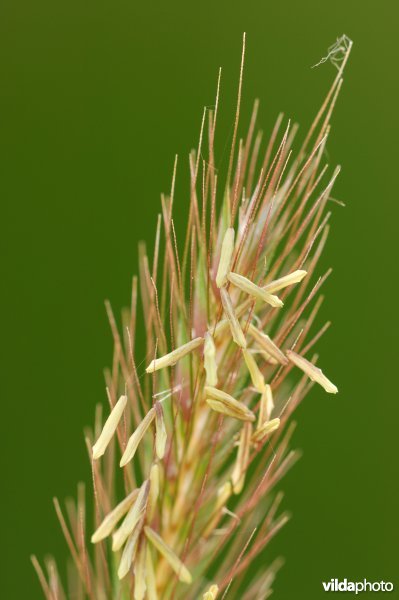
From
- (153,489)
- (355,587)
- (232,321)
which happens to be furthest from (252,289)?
(355,587)

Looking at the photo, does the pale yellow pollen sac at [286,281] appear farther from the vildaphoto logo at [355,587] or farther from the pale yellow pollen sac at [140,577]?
the vildaphoto logo at [355,587]

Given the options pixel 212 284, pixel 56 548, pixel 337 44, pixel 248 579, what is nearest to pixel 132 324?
pixel 212 284

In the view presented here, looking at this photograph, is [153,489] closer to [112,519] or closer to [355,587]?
[112,519]

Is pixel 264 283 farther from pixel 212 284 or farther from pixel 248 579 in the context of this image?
pixel 248 579

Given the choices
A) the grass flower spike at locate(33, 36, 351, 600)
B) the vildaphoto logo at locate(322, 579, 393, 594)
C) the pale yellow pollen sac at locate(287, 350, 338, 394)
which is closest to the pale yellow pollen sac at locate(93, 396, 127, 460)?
the grass flower spike at locate(33, 36, 351, 600)

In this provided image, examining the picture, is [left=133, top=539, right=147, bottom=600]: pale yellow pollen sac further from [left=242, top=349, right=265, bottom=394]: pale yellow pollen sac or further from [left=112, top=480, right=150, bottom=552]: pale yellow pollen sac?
[left=242, top=349, right=265, bottom=394]: pale yellow pollen sac
